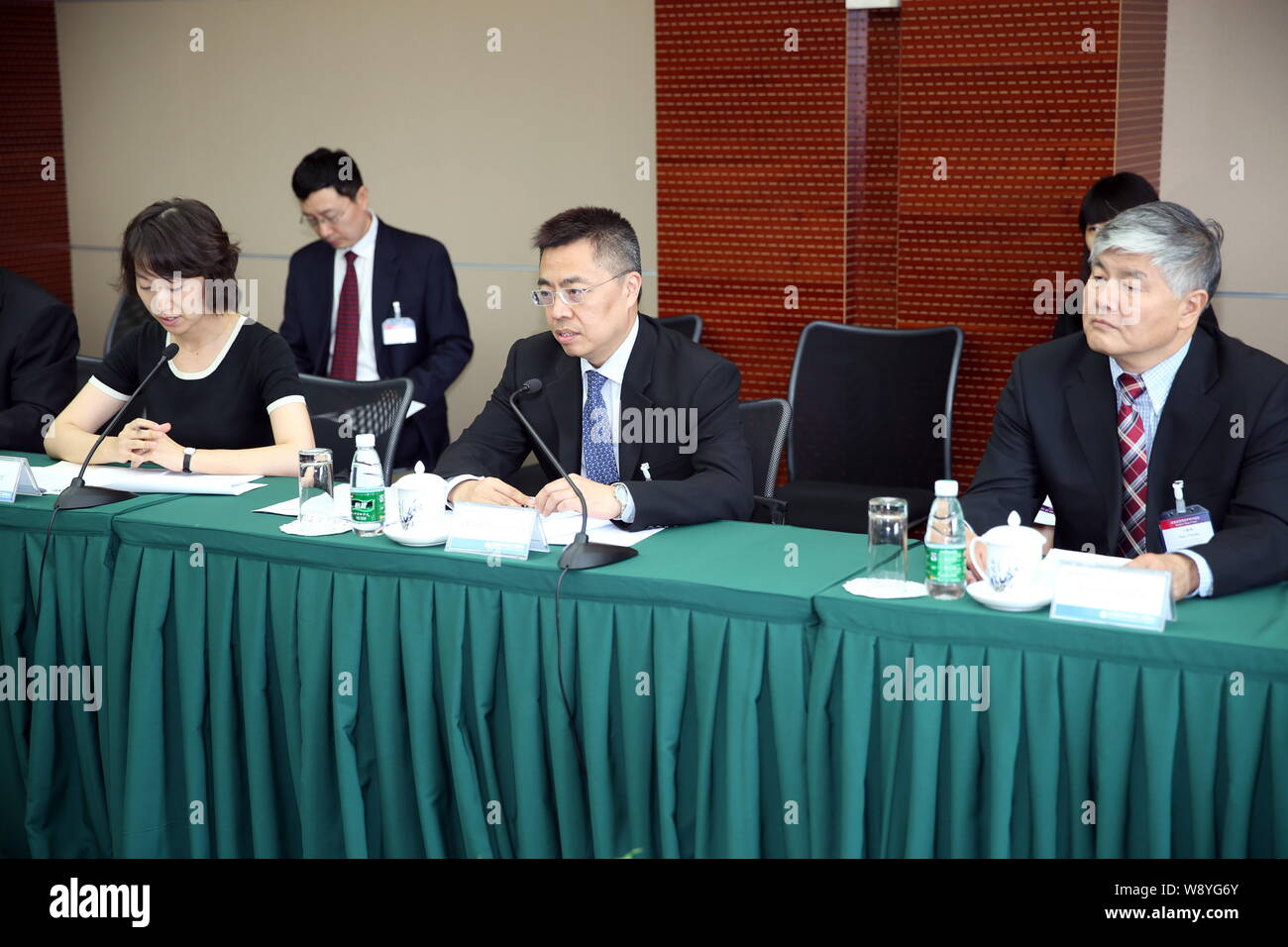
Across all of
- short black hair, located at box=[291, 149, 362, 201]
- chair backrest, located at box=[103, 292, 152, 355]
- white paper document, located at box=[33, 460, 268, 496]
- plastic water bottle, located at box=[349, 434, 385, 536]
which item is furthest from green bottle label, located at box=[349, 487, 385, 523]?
chair backrest, located at box=[103, 292, 152, 355]

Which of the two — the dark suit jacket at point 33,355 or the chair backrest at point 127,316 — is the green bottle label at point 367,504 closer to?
the dark suit jacket at point 33,355

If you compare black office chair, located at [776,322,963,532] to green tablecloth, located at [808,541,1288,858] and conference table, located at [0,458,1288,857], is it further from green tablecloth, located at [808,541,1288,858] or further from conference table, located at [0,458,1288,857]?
green tablecloth, located at [808,541,1288,858]

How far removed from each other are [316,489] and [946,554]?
134cm

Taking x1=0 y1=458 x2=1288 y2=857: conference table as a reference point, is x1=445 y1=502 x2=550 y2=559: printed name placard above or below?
above

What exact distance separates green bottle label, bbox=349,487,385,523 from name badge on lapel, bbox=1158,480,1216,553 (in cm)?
141

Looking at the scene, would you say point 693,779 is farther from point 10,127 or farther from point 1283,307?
point 10,127

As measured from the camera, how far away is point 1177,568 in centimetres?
216

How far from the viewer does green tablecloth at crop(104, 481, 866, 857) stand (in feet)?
7.57

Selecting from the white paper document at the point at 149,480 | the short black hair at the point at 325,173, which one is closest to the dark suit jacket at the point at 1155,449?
the white paper document at the point at 149,480

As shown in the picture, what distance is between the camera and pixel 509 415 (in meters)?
3.26

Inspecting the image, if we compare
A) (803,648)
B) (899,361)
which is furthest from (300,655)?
(899,361)

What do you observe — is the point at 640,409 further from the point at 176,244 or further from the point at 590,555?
the point at 176,244

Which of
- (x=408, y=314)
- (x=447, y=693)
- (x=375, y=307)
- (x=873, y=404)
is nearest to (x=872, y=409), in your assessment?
(x=873, y=404)

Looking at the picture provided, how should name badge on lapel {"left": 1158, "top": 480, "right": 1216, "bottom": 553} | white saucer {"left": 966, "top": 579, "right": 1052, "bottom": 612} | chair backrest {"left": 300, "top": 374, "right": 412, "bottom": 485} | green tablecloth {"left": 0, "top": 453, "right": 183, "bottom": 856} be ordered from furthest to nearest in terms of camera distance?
chair backrest {"left": 300, "top": 374, "right": 412, "bottom": 485} < green tablecloth {"left": 0, "top": 453, "right": 183, "bottom": 856} < name badge on lapel {"left": 1158, "top": 480, "right": 1216, "bottom": 553} < white saucer {"left": 966, "top": 579, "right": 1052, "bottom": 612}
